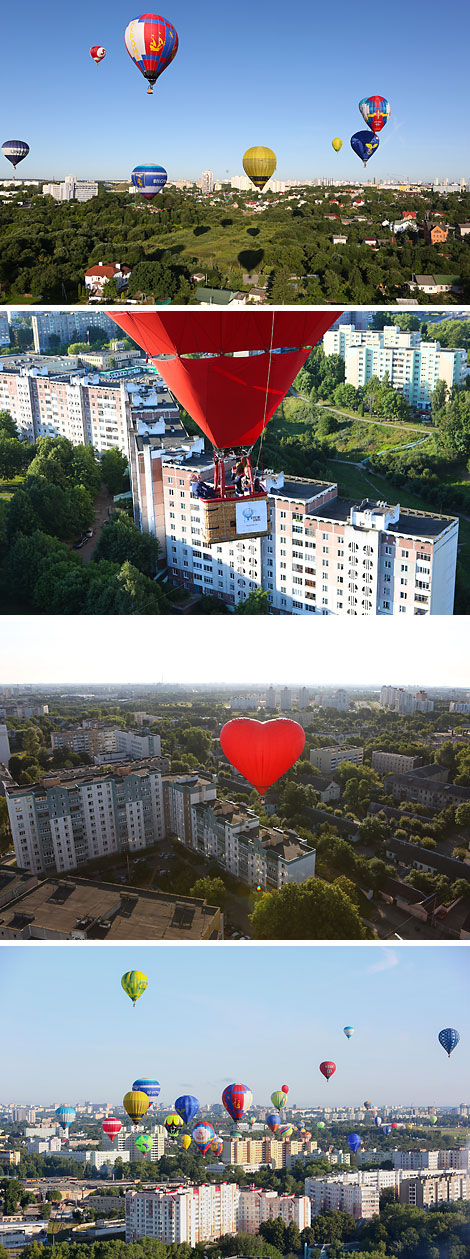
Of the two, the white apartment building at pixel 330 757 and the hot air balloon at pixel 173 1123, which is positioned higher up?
the white apartment building at pixel 330 757

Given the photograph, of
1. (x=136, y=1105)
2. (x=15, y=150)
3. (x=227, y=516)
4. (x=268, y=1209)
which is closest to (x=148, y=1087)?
(x=136, y=1105)

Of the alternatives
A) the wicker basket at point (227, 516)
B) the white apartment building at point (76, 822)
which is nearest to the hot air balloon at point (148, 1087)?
the white apartment building at point (76, 822)

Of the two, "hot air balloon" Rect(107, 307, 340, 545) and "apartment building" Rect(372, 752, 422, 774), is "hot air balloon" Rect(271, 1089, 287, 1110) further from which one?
"hot air balloon" Rect(107, 307, 340, 545)

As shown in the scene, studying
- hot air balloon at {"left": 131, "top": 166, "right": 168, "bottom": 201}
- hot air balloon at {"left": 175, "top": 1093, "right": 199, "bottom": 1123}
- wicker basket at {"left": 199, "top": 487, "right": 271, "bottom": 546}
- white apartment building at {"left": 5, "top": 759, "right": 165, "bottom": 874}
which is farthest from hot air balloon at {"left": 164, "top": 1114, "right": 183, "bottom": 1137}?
hot air balloon at {"left": 131, "top": 166, "right": 168, "bottom": 201}

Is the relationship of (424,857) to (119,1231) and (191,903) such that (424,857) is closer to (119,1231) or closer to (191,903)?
(191,903)

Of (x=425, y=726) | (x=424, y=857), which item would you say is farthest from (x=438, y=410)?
(x=424, y=857)

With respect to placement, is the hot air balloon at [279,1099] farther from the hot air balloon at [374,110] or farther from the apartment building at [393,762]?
the hot air balloon at [374,110]
